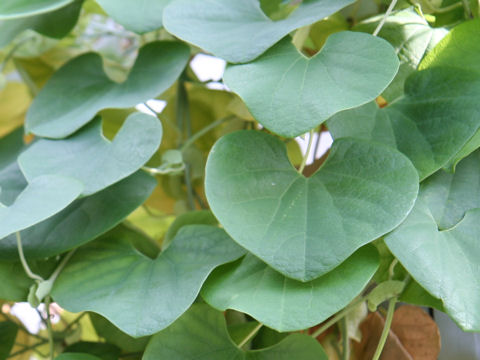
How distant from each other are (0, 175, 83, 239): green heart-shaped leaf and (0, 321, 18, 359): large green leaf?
0.76 ft

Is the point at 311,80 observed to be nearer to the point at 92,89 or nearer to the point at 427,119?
the point at 427,119

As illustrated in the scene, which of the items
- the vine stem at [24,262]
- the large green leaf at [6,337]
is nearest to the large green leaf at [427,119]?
the vine stem at [24,262]

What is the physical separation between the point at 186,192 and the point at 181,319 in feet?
1.03

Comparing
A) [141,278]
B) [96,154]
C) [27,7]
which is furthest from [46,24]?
[141,278]

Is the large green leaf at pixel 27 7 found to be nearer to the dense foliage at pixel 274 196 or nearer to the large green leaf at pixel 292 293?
the dense foliage at pixel 274 196

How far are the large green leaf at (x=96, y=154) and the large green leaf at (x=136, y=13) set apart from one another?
94 millimetres

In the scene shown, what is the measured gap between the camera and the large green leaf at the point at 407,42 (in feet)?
1.63

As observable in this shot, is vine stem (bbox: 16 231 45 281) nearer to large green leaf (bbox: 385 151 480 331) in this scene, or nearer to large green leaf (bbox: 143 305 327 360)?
large green leaf (bbox: 143 305 327 360)

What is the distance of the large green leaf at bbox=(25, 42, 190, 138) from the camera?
0.56 metres

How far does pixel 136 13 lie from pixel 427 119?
0.29 meters

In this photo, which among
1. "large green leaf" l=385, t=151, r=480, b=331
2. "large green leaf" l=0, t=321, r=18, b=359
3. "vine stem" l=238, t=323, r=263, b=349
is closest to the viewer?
"large green leaf" l=385, t=151, r=480, b=331

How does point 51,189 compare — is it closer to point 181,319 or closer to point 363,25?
point 181,319

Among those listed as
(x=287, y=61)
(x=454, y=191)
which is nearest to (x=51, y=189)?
(x=287, y=61)

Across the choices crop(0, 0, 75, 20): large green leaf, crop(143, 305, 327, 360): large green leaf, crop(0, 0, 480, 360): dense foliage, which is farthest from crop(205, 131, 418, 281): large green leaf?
crop(0, 0, 75, 20): large green leaf
